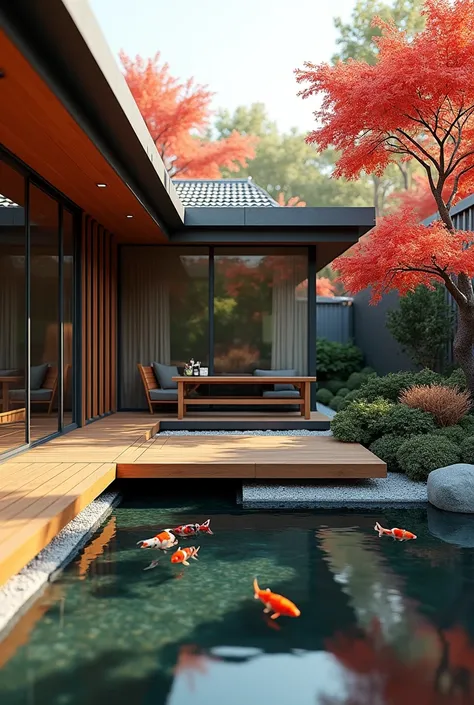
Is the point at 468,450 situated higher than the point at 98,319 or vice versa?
the point at 98,319

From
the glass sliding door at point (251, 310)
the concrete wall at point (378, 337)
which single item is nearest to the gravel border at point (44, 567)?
the glass sliding door at point (251, 310)

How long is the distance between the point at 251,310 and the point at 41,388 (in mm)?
4407

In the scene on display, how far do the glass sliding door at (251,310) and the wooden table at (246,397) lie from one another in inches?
18.2

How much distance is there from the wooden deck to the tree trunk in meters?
1.97

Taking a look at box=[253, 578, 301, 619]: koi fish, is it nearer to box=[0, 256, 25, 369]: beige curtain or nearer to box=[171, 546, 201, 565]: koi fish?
box=[171, 546, 201, 565]: koi fish

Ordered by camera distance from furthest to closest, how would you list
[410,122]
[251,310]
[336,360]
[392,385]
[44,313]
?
[336,360] < [251,310] < [392,385] < [410,122] < [44,313]

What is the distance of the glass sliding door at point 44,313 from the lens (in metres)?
6.62

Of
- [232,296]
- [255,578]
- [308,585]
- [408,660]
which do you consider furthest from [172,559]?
[232,296]

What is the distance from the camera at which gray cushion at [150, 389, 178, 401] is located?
33.5ft

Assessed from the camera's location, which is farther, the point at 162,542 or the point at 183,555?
the point at 162,542

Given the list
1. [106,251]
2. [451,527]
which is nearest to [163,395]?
[106,251]

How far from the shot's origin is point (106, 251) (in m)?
9.96

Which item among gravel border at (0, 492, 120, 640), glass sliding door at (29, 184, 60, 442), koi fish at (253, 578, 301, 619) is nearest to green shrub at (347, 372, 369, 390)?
glass sliding door at (29, 184, 60, 442)

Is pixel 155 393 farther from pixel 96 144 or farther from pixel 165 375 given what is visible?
pixel 96 144
